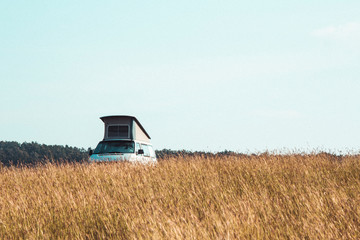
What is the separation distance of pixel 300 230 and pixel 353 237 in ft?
2.09

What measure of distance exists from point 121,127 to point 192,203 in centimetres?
862

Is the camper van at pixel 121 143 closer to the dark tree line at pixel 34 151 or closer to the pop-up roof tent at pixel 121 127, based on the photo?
the pop-up roof tent at pixel 121 127

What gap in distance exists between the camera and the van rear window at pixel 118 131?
48.3 ft

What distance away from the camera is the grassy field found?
15.2 feet

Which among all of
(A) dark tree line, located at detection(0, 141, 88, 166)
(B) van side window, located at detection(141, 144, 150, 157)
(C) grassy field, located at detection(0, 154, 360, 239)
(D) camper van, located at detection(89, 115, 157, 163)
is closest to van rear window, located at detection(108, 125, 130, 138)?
(D) camper van, located at detection(89, 115, 157, 163)

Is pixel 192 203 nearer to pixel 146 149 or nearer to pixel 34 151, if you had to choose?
pixel 146 149

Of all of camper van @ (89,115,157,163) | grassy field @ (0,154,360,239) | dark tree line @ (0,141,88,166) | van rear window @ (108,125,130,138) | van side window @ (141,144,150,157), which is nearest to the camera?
grassy field @ (0,154,360,239)

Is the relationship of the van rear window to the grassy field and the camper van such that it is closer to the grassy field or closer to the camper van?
the camper van

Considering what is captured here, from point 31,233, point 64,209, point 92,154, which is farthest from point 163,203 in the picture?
point 92,154

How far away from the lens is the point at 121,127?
14789mm

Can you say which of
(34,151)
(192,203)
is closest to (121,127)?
(192,203)

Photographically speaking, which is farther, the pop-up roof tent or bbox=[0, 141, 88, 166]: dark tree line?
bbox=[0, 141, 88, 166]: dark tree line

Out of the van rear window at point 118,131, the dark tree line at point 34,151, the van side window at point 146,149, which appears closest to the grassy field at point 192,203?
the van rear window at point 118,131

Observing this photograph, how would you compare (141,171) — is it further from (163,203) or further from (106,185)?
(163,203)
